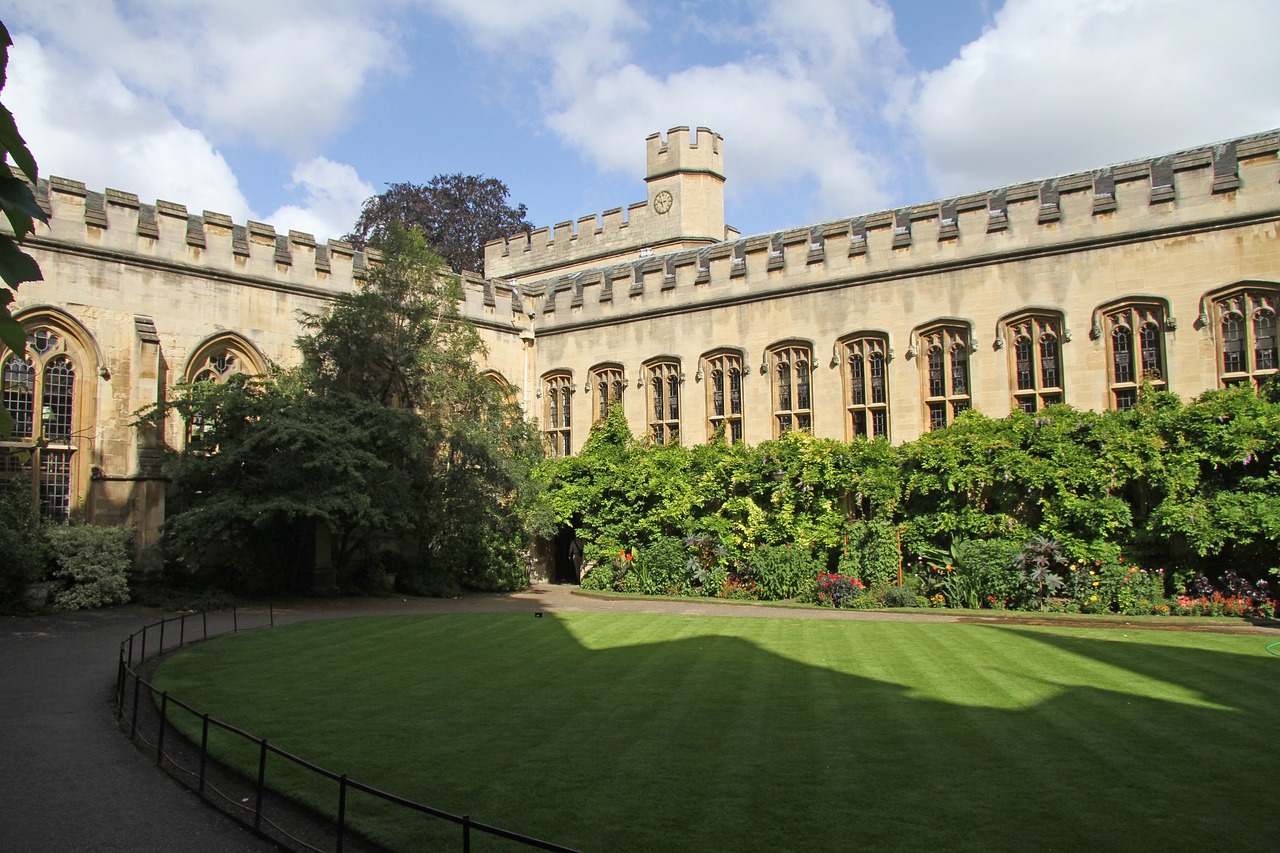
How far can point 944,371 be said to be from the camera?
67.5 ft

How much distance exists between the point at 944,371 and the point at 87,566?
55.9 feet

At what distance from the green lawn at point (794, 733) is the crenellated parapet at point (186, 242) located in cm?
1001

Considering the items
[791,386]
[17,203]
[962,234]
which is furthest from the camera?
[791,386]

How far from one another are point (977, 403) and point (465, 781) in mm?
15797

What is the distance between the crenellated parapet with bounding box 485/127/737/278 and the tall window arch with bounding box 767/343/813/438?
29.8ft

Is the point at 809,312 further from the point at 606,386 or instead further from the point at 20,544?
the point at 20,544

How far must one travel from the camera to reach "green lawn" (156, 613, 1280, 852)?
235 inches

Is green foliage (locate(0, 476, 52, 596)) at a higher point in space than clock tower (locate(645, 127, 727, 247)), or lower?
lower

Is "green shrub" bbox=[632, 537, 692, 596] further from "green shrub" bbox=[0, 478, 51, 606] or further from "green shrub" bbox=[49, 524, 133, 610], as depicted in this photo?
"green shrub" bbox=[0, 478, 51, 606]

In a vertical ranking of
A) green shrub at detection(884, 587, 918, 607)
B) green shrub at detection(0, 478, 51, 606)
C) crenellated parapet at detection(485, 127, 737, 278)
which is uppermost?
crenellated parapet at detection(485, 127, 737, 278)

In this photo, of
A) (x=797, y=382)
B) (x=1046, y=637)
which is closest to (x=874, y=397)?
(x=797, y=382)

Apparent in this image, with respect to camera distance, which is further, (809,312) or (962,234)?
(809,312)

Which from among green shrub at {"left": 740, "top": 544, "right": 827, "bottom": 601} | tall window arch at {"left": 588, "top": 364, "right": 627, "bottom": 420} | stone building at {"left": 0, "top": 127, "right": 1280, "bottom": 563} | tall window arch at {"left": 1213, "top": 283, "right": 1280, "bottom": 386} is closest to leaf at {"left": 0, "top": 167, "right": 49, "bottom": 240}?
stone building at {"left": 0, "top": 127, "right": 1280, "bottom": 563}

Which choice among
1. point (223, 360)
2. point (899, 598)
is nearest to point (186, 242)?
point (223, 360)
